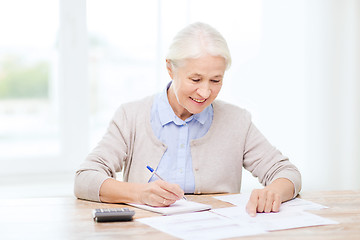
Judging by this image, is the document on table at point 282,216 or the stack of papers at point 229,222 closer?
the stack of papers at point 229,222

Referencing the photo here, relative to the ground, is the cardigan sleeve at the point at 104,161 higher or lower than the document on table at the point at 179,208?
higher

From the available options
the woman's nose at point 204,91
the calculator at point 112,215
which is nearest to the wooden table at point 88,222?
the calculator at point 112,215

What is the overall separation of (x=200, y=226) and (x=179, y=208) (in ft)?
0.65

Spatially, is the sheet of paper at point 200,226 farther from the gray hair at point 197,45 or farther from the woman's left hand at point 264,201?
the gray hair at point 197,45

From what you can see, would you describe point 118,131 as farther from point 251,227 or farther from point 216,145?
point 251,227

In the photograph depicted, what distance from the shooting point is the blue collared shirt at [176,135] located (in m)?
2.05

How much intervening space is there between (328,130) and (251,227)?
6.94 ft

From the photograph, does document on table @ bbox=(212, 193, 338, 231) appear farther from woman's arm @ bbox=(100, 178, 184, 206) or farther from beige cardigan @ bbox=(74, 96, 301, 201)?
beige cardigan @ bbox=(74, 96, 301, 201)

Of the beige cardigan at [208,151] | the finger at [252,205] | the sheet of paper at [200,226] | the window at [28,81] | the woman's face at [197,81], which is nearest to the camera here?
the sheet of paper at [200,226]

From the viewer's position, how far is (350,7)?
329 cm

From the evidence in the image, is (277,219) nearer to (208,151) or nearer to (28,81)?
(208,151)

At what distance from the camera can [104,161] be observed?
197cm

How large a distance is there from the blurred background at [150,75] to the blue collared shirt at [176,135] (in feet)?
3.48

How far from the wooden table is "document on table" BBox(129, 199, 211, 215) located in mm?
27
